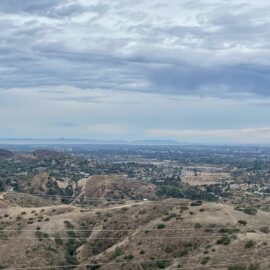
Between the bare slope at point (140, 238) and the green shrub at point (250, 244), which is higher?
the green shrub at point (250, 244)

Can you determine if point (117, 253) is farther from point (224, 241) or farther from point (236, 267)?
point (236, 267)

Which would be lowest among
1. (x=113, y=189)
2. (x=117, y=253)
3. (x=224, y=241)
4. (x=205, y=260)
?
(x=113, y=189)

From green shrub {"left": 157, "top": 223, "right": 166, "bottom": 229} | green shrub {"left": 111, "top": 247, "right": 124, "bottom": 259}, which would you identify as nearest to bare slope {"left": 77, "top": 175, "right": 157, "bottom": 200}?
green shrub {"left": 157, "top": 223, "right": 166, "bottom": 229}

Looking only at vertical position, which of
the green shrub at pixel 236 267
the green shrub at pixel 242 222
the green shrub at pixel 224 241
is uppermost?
the green shrub at pixel 242 222

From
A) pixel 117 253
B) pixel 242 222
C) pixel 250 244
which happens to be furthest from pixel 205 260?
pixel 242 222

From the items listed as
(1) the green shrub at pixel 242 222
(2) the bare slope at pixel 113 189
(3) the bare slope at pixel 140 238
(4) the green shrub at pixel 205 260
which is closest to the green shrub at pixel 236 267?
(3) the bare slope at pixel 140 238

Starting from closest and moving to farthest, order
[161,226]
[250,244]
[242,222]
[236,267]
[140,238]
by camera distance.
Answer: [236,267] < [250,244] < [140,238] < [161,226] < [242,222]

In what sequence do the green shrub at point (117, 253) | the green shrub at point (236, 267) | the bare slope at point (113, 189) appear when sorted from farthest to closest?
the bare slope at point (113, 189) < the green shrub at point (117, 253) < the green shrub at point (236, 267)

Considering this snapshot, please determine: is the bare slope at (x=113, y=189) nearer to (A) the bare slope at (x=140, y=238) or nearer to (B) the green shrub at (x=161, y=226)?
(A) the bare slope at (x=140, y=238)

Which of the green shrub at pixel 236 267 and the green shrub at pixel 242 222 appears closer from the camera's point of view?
the green shrub at pixel 236 267

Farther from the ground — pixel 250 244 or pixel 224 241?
pixel 250 244

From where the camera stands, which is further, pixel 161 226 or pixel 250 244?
pixel 161 226

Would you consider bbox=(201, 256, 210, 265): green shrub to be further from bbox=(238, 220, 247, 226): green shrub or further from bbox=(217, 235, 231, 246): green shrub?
bbox=(238, 220, 247, 226): green shrub

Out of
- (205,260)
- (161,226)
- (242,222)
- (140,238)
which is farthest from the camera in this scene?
(242,222)
